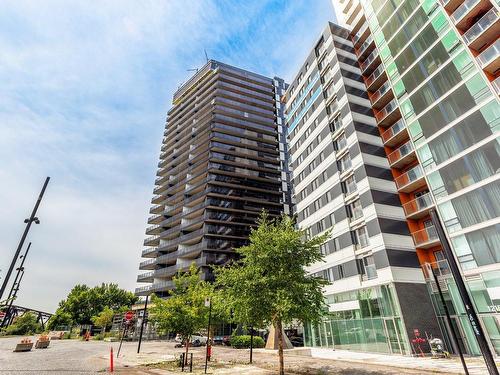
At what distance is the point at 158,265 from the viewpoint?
229 ft

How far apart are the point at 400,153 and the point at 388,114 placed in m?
4.86

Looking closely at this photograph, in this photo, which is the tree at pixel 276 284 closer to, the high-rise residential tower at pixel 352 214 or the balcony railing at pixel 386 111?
the high-rise residential tower at pixel 352 214

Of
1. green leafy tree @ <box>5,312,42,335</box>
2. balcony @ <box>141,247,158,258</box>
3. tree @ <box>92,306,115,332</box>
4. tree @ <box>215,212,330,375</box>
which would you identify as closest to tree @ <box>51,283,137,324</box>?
green leafy tree @ <box>5,312,42,335</box>

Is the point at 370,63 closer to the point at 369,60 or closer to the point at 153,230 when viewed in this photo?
the point at 369,60

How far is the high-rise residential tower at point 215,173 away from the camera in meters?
62.5

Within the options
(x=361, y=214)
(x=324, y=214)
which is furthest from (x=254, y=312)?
(x=324, y=214)

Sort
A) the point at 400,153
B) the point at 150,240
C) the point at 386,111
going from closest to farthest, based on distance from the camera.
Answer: the point at 400,153, the point at 386,111, the point at 150,240

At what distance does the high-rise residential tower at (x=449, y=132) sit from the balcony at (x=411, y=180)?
4.2 inches

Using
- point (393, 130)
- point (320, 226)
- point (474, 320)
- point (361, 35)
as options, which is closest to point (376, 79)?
point (393, 130)

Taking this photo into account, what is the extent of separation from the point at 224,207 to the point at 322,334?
37.1m

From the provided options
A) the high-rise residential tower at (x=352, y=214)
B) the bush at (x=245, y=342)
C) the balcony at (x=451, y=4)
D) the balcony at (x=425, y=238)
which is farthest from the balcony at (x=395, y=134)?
the bush at (x=245, y=342)

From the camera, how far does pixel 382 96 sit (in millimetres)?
33250

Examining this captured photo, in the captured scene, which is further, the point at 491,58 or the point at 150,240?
the point at 150,240

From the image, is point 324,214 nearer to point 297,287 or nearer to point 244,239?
point 297,287
